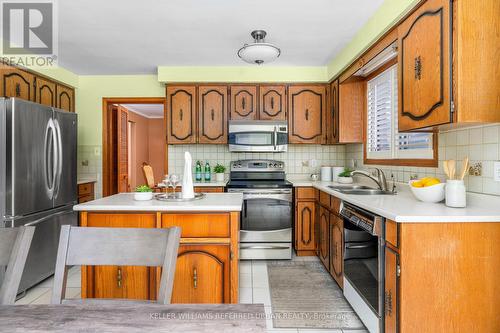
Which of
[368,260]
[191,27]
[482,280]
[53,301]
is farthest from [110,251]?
[191,27]

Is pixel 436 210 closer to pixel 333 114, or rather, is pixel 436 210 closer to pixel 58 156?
pixel 333 114

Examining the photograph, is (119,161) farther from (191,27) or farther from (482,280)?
(482,280)

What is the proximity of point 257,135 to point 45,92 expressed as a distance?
2.55 m

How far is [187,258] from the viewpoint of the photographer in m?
1.94

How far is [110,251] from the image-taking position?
1.04 m

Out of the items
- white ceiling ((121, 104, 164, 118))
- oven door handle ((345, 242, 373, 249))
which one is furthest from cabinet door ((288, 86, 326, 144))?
white ceiling ((121, 104, 164, 118))

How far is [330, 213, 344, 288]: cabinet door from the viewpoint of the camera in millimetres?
2471

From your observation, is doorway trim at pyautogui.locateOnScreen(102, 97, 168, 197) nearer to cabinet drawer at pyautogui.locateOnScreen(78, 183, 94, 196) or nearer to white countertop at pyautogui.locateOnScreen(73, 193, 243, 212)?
cabinet drawer at pyautogui.locateOnScreen(78, 183, 94, 196)

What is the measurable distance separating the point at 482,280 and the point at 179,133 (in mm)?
3305

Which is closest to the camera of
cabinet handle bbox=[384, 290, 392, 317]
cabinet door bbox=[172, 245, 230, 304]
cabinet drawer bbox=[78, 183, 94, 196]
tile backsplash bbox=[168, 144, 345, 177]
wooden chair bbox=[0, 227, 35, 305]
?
wooden chair bbox=[0, 227, 35, 305]

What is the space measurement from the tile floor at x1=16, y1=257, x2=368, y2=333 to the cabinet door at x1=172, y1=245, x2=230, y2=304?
1.54 feet

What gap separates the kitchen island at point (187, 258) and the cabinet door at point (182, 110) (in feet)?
6.63

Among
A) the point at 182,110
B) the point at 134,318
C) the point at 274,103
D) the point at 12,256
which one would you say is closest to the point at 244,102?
the point at 274,103

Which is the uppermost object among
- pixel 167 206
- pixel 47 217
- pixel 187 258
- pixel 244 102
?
pixel 244 102
